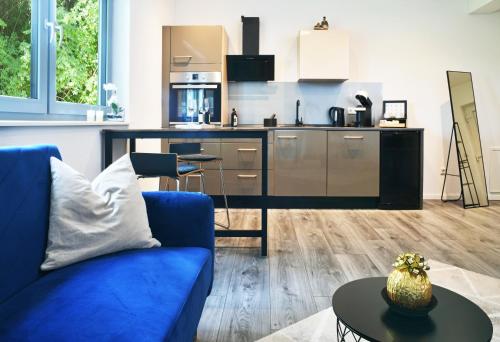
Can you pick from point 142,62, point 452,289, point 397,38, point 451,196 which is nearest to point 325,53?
point 397,38

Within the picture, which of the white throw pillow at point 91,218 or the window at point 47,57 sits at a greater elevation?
the window at point 47,57

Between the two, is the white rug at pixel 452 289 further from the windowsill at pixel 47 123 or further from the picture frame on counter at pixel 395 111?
the picture frame on counter at pixel 395 111

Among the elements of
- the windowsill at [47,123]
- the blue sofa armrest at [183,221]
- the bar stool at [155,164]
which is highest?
the windowsill at [47,123]

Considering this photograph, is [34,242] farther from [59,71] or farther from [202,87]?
[202,87]

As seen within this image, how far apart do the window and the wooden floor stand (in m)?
1.44

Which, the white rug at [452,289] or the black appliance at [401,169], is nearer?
the white rug at [452,289]

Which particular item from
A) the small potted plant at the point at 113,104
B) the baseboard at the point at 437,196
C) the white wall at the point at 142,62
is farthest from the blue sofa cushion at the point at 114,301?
the baseboard at the point at 437,196

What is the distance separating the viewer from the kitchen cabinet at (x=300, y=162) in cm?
495

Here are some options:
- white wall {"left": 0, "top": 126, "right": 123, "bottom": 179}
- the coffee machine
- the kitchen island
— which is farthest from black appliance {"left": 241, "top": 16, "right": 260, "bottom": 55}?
white wall {"left": 0, "top": 126, "right": 123, "bottom": 179}

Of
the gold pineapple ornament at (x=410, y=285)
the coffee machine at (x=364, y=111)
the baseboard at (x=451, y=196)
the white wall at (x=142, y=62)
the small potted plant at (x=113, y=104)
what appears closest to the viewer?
the gold pineapple ornament at (x=410, y=285)

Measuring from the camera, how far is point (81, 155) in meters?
2.54

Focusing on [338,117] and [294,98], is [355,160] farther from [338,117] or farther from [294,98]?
[294,98]

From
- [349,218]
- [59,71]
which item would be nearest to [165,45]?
[59,71]

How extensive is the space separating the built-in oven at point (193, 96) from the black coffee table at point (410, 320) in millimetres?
3969
